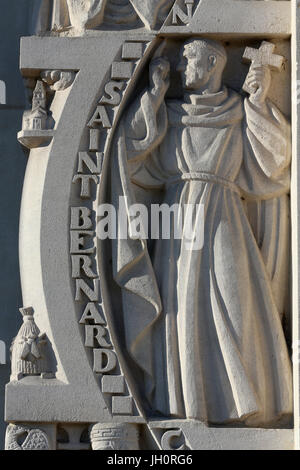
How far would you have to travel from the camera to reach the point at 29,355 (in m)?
8.20

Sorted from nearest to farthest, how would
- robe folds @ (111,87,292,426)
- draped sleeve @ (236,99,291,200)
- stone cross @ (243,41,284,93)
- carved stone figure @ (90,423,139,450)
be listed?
carved stone figure @ (90,423,139,450) → robe folds @ (111,87,292,426) → draped sleeve @ (236,99,291,200) → stone cross @ (243,41,284,93)

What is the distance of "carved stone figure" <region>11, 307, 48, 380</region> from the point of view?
8195 millimetres

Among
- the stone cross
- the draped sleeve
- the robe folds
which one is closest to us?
the robe folds

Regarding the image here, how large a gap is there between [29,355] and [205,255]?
105cm

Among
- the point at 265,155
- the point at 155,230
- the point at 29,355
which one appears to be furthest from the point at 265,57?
the point at 29,355

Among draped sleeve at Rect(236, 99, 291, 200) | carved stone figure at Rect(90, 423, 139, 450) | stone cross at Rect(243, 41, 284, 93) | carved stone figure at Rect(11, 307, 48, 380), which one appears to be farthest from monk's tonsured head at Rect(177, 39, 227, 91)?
carved stone figure at Rect(90, 423, 139, 450)

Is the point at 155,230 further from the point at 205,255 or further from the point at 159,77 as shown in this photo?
the point at 159,77

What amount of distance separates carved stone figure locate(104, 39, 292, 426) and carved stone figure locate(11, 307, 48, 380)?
0.45m

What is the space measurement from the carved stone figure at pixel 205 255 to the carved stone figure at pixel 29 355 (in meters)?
0.45

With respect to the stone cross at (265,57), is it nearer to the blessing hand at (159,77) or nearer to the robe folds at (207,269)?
the robe folds at (207,269)

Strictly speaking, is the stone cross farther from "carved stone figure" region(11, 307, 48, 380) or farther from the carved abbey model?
"carved stone figure" region(11, 307, 48, 380)

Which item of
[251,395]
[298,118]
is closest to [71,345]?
[251,395]

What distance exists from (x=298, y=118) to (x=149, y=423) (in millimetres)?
1781

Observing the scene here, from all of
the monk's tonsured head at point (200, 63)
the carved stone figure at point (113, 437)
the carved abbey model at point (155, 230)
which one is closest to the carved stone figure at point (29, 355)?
the carved abbey model at point (155, 230)
